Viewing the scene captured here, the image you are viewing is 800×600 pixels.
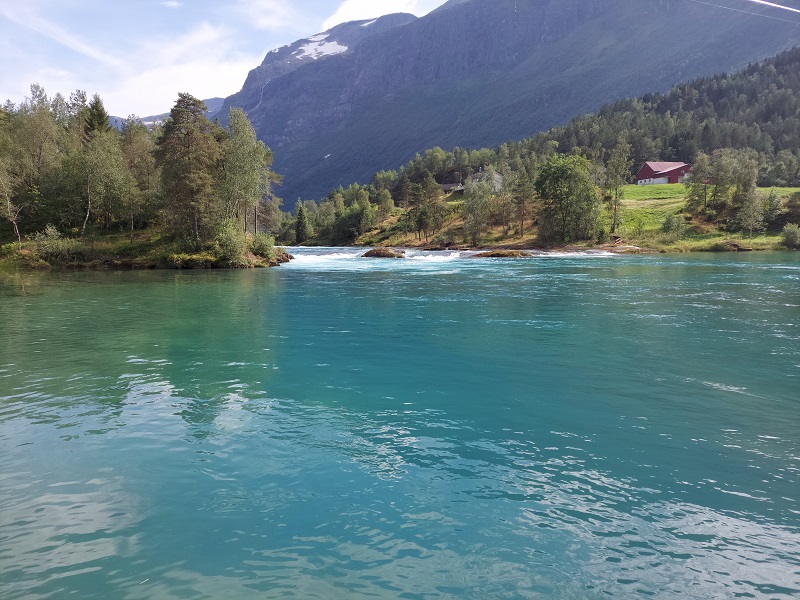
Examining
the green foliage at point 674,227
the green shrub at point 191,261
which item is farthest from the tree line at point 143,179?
the green foliage at point 674,227

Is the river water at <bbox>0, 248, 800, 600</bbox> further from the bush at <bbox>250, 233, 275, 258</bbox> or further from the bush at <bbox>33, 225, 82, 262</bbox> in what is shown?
the bush at <bbox>33, 225, 82, 262</bbox>

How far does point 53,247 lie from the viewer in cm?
7281

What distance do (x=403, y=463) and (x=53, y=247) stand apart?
263ft

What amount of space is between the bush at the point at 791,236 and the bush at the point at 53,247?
122060 mm

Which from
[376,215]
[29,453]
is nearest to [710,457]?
[29,453]

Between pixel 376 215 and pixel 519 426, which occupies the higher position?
pixel 376 215

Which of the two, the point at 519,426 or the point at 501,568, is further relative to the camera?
the point at 519,426

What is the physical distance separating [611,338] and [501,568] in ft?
59.7

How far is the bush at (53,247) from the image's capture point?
72.8m

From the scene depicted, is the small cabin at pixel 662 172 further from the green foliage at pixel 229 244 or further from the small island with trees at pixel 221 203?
the green foliage at pixel 229 244

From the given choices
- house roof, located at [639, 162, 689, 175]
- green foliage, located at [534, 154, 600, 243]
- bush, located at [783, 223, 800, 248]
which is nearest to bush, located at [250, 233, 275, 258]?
green foliage, located at [534, 154, 600, 243]

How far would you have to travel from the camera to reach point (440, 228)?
13988 cm

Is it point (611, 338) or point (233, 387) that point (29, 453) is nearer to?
point (233, 387)

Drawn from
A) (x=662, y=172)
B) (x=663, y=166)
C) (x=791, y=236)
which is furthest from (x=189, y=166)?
(x=663, y=166)
